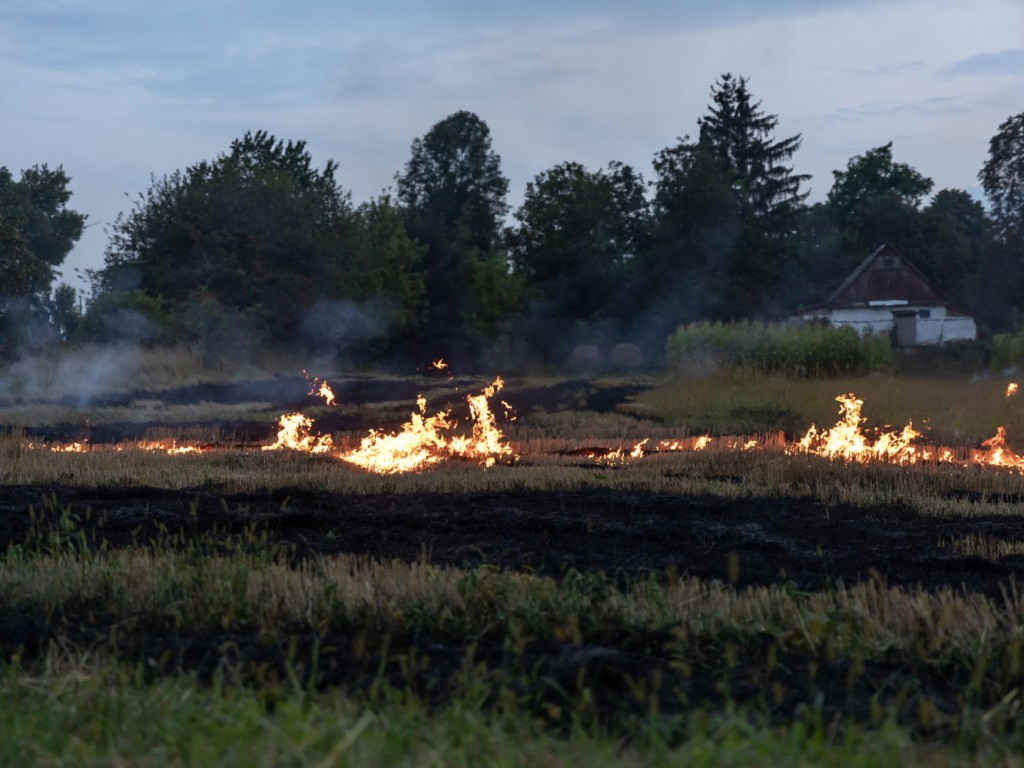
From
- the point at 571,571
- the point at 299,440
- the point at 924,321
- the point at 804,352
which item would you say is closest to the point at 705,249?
the point at 924,321

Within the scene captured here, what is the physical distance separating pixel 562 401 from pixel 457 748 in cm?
2422

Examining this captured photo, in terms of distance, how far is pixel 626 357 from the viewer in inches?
2138

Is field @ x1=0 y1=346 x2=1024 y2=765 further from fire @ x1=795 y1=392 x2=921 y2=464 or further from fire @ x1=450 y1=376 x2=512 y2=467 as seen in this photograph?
fire @ x1=450 y1=376 x2=512 y2=467

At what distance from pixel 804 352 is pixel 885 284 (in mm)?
30615

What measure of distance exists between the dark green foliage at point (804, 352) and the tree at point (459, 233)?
22.7 metres

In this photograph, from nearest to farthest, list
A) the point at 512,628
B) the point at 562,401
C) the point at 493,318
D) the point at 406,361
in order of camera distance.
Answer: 1. the point at 512,628
2. the point at 562,401
3. the point at 406,361
4. the point at 493,318

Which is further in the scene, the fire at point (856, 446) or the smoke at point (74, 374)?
the smoke at point (74, 374)

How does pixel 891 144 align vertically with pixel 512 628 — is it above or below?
above

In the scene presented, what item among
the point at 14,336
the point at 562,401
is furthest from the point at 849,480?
the point at 14,336

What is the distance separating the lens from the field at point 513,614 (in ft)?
15.1

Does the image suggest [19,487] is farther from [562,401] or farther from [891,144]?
[891,144]

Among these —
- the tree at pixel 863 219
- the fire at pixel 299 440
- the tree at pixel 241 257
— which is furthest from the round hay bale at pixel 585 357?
the fire at pixel 299 440

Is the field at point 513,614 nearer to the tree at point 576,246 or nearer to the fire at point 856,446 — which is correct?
the fire at point 856,446

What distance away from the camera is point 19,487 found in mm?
12703
